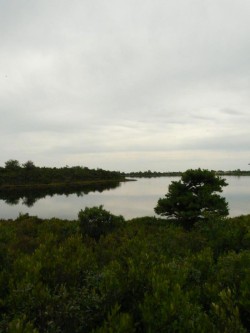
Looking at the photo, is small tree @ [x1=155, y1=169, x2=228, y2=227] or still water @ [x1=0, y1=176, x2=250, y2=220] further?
still water @ [x1=0, y1=176, x2=250, y2=220]

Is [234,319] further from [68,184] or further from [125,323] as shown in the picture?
[68,184]

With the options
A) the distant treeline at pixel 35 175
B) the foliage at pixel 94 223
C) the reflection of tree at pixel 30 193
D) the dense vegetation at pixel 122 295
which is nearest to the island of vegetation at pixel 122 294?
the dense vegetation at pixel 122 295

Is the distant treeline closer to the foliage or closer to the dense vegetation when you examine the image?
the foliage

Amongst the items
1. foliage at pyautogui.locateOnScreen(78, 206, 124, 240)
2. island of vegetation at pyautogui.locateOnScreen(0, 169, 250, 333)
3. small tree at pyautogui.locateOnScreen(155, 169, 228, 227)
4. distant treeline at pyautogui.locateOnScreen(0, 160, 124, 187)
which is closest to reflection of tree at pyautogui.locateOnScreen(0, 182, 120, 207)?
distant treeline at pyautogui.locateOnScreen(0, 160, 124, 187)

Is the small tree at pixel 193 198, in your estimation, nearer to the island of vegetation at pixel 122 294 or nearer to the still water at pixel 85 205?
the island of vegetation at pixel 122 294

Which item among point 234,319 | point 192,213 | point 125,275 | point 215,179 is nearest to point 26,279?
point 125,275

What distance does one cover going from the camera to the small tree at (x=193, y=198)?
27328 millimetres

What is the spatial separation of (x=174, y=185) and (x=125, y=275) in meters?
23.3

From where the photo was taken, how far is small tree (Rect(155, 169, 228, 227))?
2733 cm

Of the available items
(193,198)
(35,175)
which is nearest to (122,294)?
(193,198)

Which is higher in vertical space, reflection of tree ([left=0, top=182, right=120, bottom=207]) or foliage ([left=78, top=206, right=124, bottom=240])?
foliage ([left=78, top=206, right=124, bottom=240])

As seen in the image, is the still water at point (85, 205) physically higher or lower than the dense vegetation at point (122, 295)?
lower

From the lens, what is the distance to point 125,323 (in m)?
4.34

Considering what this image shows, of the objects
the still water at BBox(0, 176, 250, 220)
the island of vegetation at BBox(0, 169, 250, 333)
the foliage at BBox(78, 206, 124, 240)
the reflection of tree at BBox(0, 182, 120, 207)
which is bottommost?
the still water at BBox(0, 176, 250, 220)
